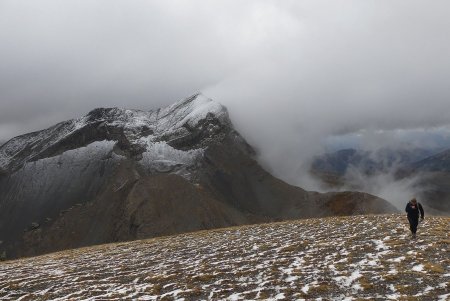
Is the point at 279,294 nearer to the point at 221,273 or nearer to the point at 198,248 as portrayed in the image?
the point at 221,273

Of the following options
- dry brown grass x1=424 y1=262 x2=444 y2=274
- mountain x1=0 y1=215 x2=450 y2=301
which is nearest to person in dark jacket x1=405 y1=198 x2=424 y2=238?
mountain x1=0 y1=215 x2=450 y2=301

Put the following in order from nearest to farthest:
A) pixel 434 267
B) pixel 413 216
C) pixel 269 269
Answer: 1. pixel 434 267
2. pixel 269 269
3. pixel 413 216

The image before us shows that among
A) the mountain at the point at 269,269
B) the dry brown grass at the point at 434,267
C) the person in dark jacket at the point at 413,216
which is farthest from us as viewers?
the person in dark jacket at the point at 413,216

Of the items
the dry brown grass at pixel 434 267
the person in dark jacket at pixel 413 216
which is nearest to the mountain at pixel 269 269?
the dry brown grass at pixel 434 267

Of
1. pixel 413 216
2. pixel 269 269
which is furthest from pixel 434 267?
pixel 413 216

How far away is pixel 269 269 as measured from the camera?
22.9 meters

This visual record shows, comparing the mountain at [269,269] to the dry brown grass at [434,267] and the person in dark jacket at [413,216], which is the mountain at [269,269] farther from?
the person in dark jacket at [413,216]

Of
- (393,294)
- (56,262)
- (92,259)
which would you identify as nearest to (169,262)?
(92,259)

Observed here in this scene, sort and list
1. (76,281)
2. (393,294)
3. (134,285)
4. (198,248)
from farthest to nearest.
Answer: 1. (198,248)
2. (76,281)
3. (134,285)
4. (393,294)

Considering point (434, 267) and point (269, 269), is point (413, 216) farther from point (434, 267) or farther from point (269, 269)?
point (269, 269)

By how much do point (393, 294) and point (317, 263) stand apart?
5.73 metres

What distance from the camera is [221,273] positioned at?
23.2 m

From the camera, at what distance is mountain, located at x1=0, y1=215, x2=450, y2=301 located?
1909cm

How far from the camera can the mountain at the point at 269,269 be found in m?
19.1
